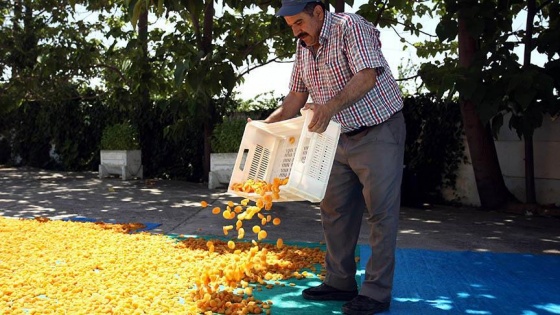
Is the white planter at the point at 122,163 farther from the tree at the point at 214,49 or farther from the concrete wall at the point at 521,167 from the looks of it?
the concrete wall at the point at 521,167

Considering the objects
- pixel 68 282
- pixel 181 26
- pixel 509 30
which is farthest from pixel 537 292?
pixel 181 26

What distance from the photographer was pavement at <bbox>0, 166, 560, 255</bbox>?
490cm

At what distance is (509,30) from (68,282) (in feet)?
15.4

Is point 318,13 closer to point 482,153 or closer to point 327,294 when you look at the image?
point 327,294

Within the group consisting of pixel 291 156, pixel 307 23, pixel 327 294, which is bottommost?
pixel 327 294

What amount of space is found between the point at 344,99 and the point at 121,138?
27.1 ft

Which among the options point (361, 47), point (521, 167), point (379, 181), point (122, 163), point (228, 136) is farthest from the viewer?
point (122, 163)

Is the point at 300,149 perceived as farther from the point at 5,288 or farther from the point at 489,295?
the point at 5,288

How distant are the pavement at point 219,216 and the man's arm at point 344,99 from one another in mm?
2311

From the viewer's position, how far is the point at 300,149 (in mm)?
2658

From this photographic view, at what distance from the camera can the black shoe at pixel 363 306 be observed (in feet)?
8.98

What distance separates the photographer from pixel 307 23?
8.87 ft

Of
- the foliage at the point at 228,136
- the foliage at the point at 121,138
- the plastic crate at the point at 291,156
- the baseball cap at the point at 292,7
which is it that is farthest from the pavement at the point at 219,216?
the baseball cap at the point at 292,7

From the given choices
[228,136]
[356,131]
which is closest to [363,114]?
[356,131]
